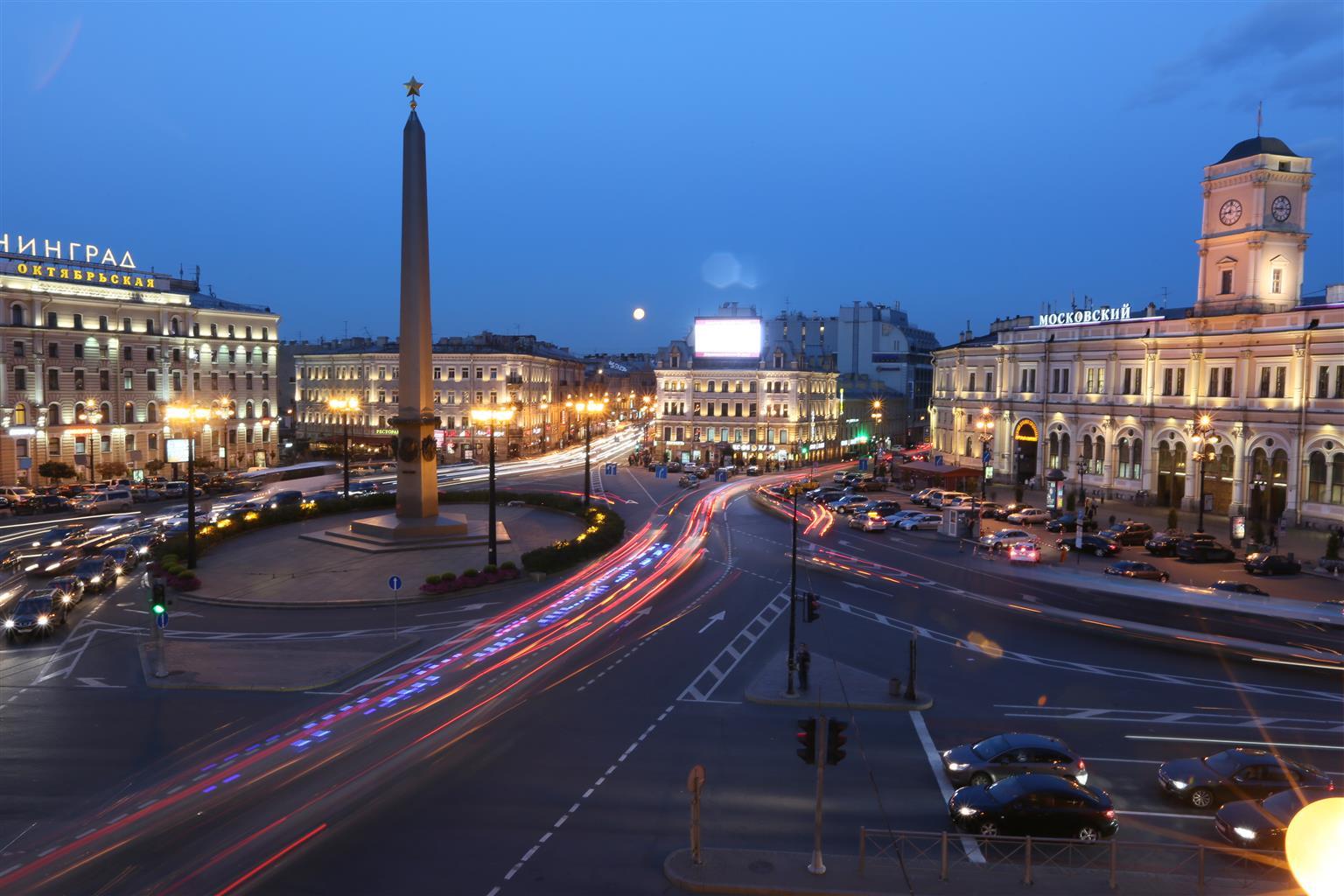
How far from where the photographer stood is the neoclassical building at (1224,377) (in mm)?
56469

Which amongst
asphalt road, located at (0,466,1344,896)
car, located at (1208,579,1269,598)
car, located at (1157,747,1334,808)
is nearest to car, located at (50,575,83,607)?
asphalt road, located at (0,466,1344,896)

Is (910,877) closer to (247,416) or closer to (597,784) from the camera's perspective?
(597,784)

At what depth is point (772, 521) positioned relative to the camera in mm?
62500

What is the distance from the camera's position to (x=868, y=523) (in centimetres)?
5925

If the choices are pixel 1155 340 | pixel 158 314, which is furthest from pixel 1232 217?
pixel 158 314

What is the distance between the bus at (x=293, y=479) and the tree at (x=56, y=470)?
12.5 m

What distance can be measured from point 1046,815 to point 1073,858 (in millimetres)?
790

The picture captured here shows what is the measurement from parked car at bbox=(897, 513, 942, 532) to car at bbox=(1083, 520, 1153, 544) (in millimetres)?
10560

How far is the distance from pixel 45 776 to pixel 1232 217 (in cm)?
7383

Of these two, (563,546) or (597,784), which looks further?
(563,546)

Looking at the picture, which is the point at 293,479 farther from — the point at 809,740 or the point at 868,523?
the point at 809,740

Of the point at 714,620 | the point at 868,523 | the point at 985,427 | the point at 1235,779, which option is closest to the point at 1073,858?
the point at 1235,779

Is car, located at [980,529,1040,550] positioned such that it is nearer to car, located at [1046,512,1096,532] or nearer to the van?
car, located at [1046,512,1096,532]

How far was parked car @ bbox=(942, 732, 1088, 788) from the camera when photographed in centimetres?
1817
